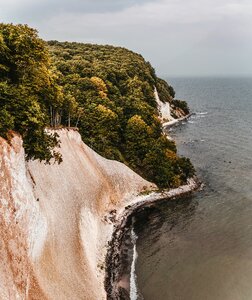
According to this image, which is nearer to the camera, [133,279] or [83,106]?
[133,279]

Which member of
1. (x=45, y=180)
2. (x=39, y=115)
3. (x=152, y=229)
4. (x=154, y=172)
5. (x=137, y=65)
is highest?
(x=137, y=65)

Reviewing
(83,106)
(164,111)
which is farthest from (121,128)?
(164,111)

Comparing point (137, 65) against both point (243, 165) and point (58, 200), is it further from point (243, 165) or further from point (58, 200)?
point (58, 200)

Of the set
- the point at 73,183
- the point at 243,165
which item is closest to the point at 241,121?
the point at 243,165

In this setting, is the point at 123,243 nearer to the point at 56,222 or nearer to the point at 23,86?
the point at 56,222

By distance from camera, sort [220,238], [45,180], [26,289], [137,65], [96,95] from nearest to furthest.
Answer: [26,289], [45,180], [220,238], [96,95], [137,65]

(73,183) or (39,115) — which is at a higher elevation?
(39,115)
